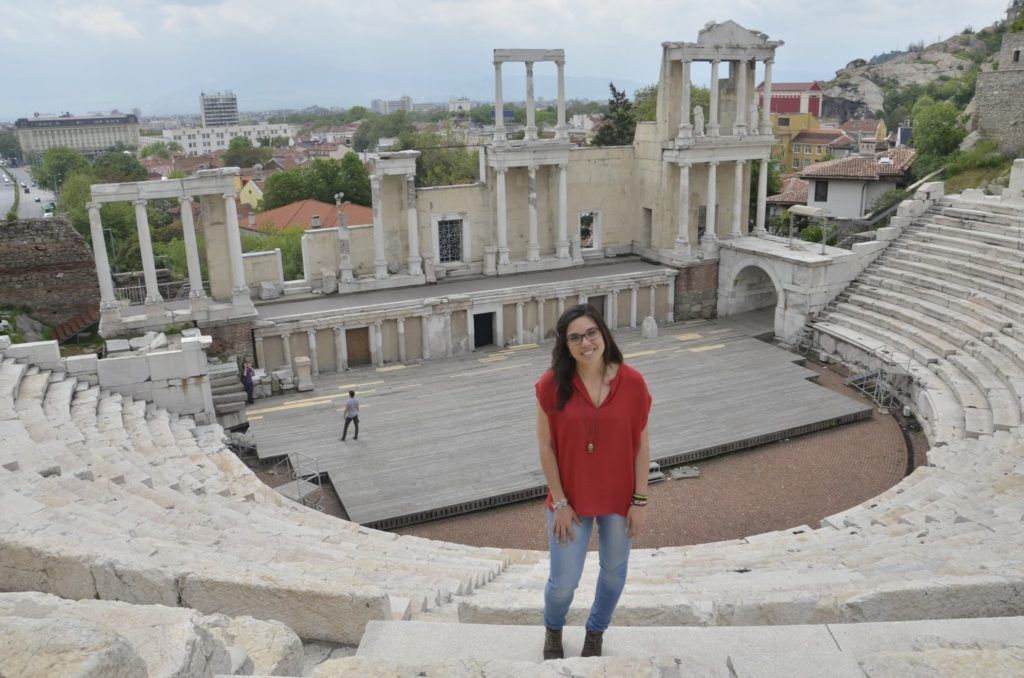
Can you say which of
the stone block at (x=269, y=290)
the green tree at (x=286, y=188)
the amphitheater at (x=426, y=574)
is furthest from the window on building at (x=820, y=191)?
the green tree at (x=286, y=188)

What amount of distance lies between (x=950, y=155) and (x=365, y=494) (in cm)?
2851

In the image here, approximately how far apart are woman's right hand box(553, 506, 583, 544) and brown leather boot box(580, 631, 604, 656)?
60 centimetres

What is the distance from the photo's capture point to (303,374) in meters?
19.1

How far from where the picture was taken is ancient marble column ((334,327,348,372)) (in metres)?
20.6

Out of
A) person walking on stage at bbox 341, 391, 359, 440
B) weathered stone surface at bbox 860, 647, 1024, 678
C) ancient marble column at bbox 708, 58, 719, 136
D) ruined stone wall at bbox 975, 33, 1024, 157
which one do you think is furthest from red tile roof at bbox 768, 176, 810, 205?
weathered stone surface at bbox 860, 647, 1024, 678

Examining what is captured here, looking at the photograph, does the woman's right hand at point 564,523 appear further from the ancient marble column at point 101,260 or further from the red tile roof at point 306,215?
the red tile roof at point 306,215

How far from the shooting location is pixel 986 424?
14.8m

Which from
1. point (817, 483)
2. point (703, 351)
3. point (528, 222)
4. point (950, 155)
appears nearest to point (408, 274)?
point (528, 222)

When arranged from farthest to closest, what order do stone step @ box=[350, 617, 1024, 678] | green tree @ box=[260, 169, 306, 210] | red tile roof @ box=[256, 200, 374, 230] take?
green tree @ box=[260, 169, 306, 210] < red tile roof @ box=[256, 200, 374, 230] < stone step @ box=[350, 617, 1024, 678]

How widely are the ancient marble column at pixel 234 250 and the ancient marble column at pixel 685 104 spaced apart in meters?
13.4

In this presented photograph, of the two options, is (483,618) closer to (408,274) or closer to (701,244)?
(408,274)

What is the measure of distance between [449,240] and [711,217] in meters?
8.30

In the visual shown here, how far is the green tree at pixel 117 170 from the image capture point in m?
60.2

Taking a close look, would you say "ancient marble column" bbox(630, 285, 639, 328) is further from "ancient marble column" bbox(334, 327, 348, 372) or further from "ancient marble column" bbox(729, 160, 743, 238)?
"ancient marble column" bbox(334, 327, 348, 372)
